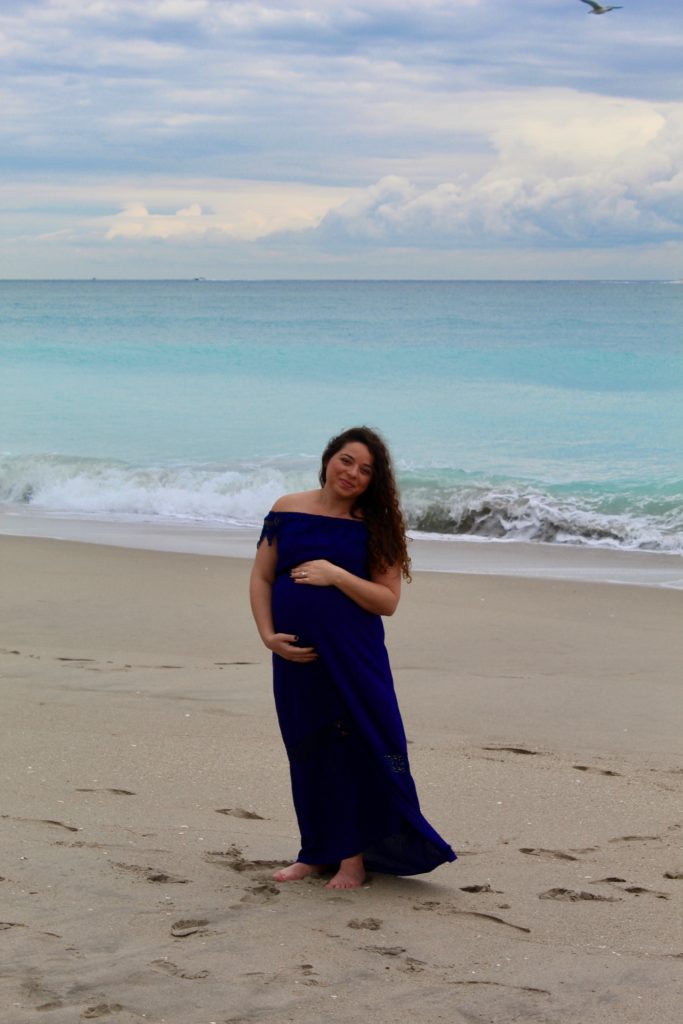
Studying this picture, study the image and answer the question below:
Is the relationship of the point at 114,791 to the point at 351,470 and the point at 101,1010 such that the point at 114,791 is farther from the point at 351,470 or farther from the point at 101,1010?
the point at 101,1010

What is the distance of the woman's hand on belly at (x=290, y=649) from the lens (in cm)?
391

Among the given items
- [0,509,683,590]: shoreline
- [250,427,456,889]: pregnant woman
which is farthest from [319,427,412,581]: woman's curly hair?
[0,509,683,590]: shoreline

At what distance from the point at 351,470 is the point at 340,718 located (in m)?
0.82

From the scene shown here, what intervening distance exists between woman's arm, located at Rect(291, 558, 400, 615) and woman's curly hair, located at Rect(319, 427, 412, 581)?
0.06 m

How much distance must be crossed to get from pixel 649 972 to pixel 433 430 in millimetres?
21275

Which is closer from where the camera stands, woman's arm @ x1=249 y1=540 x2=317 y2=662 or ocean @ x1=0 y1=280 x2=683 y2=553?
woman's arm @ x1=249 y1=540 x2=317 y2=662

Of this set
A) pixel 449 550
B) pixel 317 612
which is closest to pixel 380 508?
pixel 317 612

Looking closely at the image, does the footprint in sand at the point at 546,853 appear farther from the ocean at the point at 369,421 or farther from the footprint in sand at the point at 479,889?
the ocean at the point at 369,421

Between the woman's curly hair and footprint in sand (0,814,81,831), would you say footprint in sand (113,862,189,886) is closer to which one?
footprint in sand (0,814,81,831)

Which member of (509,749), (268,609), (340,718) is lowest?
(509,749)

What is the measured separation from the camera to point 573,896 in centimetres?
394

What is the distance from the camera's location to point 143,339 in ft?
175

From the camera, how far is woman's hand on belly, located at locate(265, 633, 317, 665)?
3.91 m

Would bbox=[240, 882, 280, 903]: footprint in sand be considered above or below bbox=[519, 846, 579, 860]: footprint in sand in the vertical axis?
below
